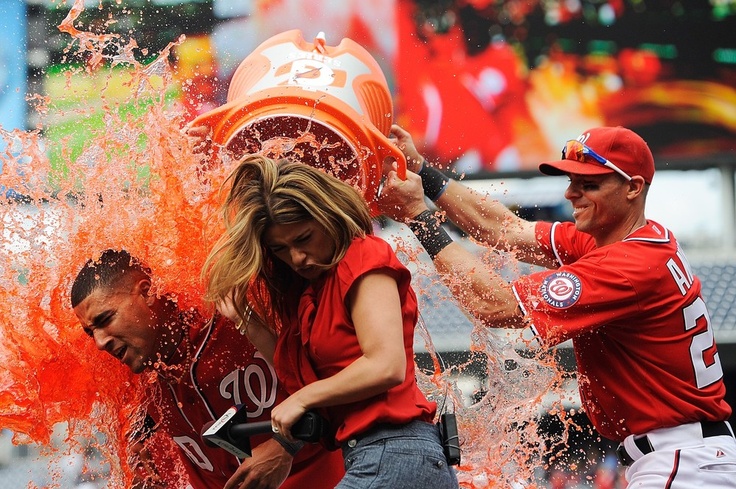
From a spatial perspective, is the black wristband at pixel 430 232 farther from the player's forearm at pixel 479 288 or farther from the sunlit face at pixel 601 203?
the sunlit face at pixel 601 203

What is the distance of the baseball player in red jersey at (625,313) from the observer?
3.04 m

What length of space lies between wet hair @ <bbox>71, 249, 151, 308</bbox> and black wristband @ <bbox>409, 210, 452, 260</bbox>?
912 millimetres

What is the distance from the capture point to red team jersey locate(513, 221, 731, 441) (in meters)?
3.05

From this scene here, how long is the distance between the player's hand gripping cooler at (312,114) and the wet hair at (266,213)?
0.46 meters

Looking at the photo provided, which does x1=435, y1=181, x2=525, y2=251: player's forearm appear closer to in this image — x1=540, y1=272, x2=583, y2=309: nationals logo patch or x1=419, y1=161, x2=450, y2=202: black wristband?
x1=419, y1=161, x2=450, y2=202: black wristband

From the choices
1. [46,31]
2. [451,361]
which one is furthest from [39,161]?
[46,31]

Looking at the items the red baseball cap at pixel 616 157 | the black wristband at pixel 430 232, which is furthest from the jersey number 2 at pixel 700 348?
the black wristband at pixel 430 232

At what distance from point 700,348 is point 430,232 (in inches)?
37.4

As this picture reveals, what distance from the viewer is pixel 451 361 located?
27.0ft

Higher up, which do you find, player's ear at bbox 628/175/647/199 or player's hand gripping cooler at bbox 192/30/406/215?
player's hand gripping cooler at bbox 192/30/406/215

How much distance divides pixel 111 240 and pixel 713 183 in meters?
7.95

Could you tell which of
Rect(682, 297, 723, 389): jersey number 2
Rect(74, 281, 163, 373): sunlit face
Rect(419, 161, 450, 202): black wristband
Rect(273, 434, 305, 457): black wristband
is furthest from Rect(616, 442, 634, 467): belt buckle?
Rect(74, 281, 163, 373): sunlit face

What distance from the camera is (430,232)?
3307mm

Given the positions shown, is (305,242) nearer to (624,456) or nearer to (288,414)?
(288,414)
